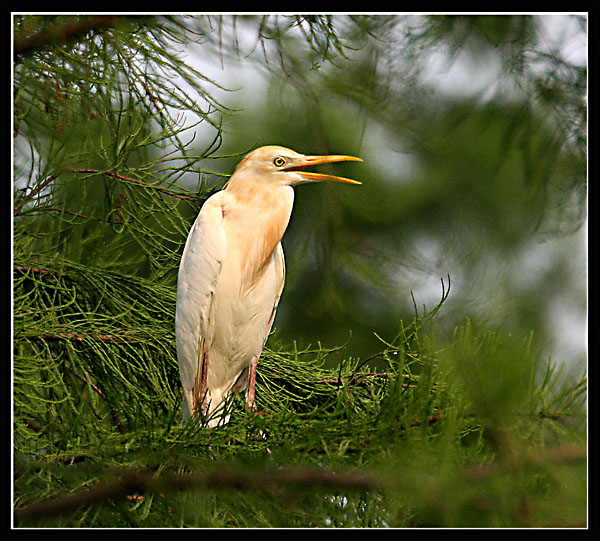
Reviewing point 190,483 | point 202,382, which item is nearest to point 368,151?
point 202,382

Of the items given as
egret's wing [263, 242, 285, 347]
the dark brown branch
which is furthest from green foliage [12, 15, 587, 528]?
egret's wing [263, 242, 285, 347]

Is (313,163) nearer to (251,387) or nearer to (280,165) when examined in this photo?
(280,165)

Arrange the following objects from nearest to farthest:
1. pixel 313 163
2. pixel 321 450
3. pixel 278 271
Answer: pixel 321 450, pixel 313 163, pixel 278 271

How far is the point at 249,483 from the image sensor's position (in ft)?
1.75

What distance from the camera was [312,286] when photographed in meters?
1.33

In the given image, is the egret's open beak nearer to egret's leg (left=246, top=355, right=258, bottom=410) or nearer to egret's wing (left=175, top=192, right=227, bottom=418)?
egret's wing (left=175, top=192, right=227, bottom=418)

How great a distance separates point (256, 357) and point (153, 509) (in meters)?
0.21

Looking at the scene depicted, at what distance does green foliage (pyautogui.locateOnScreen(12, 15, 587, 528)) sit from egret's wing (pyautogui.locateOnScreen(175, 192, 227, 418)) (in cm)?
7

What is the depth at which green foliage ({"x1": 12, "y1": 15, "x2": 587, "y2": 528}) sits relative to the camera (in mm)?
489

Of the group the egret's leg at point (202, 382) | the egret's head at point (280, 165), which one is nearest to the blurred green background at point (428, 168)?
the egret's head at point (280, 165)

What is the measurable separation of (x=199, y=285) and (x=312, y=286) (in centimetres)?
63

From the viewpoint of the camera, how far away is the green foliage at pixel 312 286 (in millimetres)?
489

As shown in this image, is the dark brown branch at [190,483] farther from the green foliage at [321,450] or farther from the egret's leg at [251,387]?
the egret's leg at [251,387]
